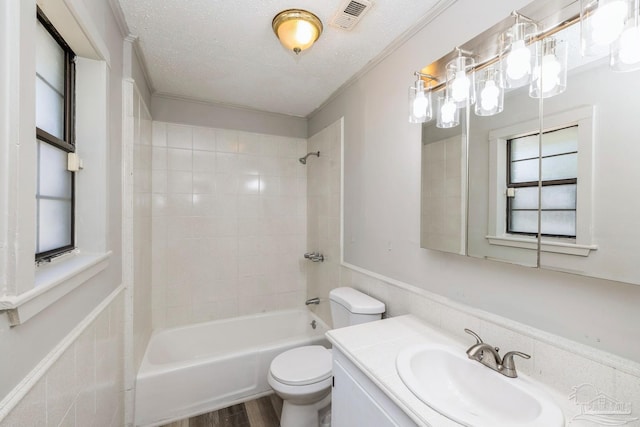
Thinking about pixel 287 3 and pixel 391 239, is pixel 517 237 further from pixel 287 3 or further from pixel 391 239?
pixel 287 3

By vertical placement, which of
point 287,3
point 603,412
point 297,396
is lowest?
point 297,396

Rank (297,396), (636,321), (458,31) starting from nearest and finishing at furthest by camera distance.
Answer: (636,321) → (458,31) → (297,396)

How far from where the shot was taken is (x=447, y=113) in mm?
1273

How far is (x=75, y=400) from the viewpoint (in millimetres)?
955

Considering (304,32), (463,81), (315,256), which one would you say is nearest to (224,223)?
(315,256)

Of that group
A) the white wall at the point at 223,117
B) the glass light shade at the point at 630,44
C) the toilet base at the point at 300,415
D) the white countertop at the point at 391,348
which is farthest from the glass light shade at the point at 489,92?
the white wall at the point at 223,117

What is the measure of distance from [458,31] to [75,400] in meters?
2.17

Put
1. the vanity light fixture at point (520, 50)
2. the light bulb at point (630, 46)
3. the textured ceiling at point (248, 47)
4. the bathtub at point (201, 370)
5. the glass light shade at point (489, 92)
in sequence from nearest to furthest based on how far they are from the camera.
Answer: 1. the light bulb at point (630, 46)
2. the vanity light fixture at point (520, 50)
3. the glass light shade at point (489, 92)
4. the textured ceiling at point (248, 47)
5. the bathtub at point (201, 370)

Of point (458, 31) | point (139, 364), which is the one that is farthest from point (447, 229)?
point (139, 364)

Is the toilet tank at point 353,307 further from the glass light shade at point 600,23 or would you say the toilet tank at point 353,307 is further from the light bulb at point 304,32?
the light bulb at point 304,32

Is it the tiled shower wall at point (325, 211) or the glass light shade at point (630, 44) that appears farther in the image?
the tiled shower wall at point (325, 211)

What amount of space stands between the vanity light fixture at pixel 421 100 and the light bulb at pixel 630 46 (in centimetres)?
67

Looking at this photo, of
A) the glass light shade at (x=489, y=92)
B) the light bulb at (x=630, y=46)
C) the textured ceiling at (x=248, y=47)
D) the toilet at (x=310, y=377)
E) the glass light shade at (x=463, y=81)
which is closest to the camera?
the light bulb at (x=630, y=46)

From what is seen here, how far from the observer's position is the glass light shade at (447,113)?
1.24 metres
